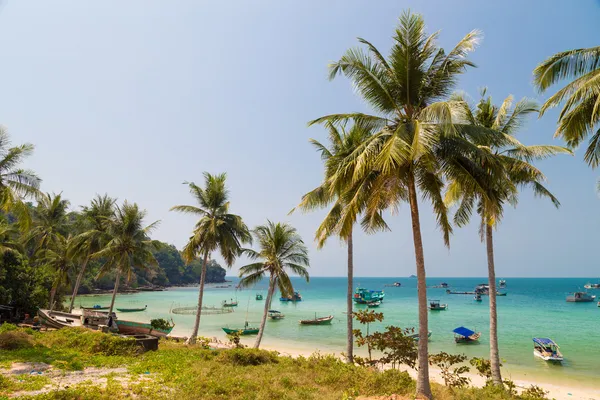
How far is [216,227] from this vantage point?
67.9 ft

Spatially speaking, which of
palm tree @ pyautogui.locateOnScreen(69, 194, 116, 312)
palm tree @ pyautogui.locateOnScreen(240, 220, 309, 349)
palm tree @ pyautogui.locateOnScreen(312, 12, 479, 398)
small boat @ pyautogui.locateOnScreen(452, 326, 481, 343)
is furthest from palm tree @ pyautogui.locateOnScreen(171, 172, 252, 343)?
small boat @ pyautogui.locateOnScreen(452, 326, 481, 343)

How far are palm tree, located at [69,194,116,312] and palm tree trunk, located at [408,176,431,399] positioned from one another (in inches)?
933

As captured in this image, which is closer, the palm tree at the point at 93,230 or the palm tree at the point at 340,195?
the palm tree at the point at 340,195

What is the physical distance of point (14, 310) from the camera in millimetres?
24812

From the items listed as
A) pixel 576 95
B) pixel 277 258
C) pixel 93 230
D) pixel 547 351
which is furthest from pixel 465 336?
pixel 93 230

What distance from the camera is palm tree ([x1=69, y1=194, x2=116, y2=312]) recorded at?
25.8m

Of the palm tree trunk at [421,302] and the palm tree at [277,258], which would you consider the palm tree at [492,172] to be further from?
the palm tree at [277,258]

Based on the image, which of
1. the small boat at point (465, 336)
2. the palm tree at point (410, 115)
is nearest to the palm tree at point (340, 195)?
the palm tree at point (410, 115)

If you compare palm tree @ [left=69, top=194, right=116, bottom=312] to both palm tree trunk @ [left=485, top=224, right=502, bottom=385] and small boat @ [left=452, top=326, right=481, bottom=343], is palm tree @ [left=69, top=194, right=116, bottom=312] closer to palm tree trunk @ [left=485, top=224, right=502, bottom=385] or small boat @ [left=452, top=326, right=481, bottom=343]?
palm tree trunk @ [left=485, top=224, right=502, bottom=385]

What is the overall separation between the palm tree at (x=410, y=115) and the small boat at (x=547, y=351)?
21.2m

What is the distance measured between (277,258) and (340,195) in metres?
10.8

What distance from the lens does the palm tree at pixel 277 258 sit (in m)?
20.1

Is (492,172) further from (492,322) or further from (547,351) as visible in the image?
(547,351)

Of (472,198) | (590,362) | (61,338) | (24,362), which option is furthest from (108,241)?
(590,362)
